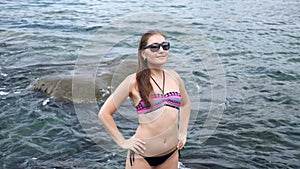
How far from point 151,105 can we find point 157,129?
36 cm

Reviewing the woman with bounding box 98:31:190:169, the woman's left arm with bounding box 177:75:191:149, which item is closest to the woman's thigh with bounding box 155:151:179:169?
the woman with bounding box 98:31:190:169

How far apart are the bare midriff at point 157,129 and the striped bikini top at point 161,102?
5cm

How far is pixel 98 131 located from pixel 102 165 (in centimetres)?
168

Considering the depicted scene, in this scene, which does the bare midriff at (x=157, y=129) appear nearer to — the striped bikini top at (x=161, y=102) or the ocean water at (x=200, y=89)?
the striped bikini top at (x=161, y=102)

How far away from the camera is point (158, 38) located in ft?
16.3

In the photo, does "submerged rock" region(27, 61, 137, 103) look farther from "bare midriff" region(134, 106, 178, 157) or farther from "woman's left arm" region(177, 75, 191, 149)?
"bare midriff" region(134, 106, 178, 157)

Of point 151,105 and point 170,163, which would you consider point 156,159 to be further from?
point 151,105

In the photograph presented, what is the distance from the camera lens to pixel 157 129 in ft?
16.9

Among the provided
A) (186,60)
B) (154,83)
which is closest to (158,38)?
(154,83)

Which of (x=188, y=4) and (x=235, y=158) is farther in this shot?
(x=188, y=4)

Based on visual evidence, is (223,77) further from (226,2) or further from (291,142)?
(226,2)

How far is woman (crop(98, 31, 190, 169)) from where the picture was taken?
495 cm

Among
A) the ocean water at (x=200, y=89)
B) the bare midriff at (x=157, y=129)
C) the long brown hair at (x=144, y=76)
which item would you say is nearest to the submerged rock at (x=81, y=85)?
the ocean water at (x=200, y=89)

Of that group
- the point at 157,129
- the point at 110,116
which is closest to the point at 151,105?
the point at 157,129
